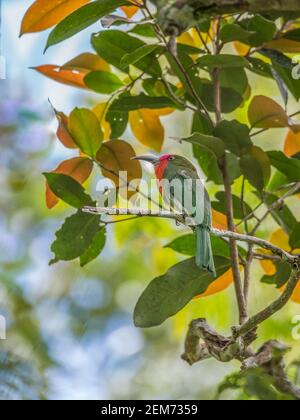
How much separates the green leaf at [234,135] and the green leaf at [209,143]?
5 cm

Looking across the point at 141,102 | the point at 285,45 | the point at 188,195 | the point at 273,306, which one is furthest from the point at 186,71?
the point at 273,306

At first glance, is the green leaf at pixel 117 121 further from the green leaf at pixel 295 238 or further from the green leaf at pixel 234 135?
the green leaf at pixel 295 238

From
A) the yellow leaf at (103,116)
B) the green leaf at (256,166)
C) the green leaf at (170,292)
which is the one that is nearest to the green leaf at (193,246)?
the green leaf at (170,292)

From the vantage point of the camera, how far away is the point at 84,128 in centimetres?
192

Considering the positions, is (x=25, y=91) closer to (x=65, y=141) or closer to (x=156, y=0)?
(x=65, y=141)

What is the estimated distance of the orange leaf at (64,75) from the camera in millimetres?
2143

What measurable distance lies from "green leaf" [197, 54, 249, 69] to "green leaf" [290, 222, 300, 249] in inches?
16.4

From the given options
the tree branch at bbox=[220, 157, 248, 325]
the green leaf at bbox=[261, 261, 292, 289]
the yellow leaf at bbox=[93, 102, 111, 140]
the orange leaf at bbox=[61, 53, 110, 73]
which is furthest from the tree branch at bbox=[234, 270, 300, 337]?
the orange leaf at bbox=[61, 53, 110, 73]

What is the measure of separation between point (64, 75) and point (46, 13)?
26 cm

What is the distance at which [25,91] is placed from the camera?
3.79 meters

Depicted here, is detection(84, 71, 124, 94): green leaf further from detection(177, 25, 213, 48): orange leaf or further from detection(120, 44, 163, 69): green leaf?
detection(120, 44, 163, 69): green leaf

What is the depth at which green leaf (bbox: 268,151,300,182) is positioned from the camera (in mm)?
1885
